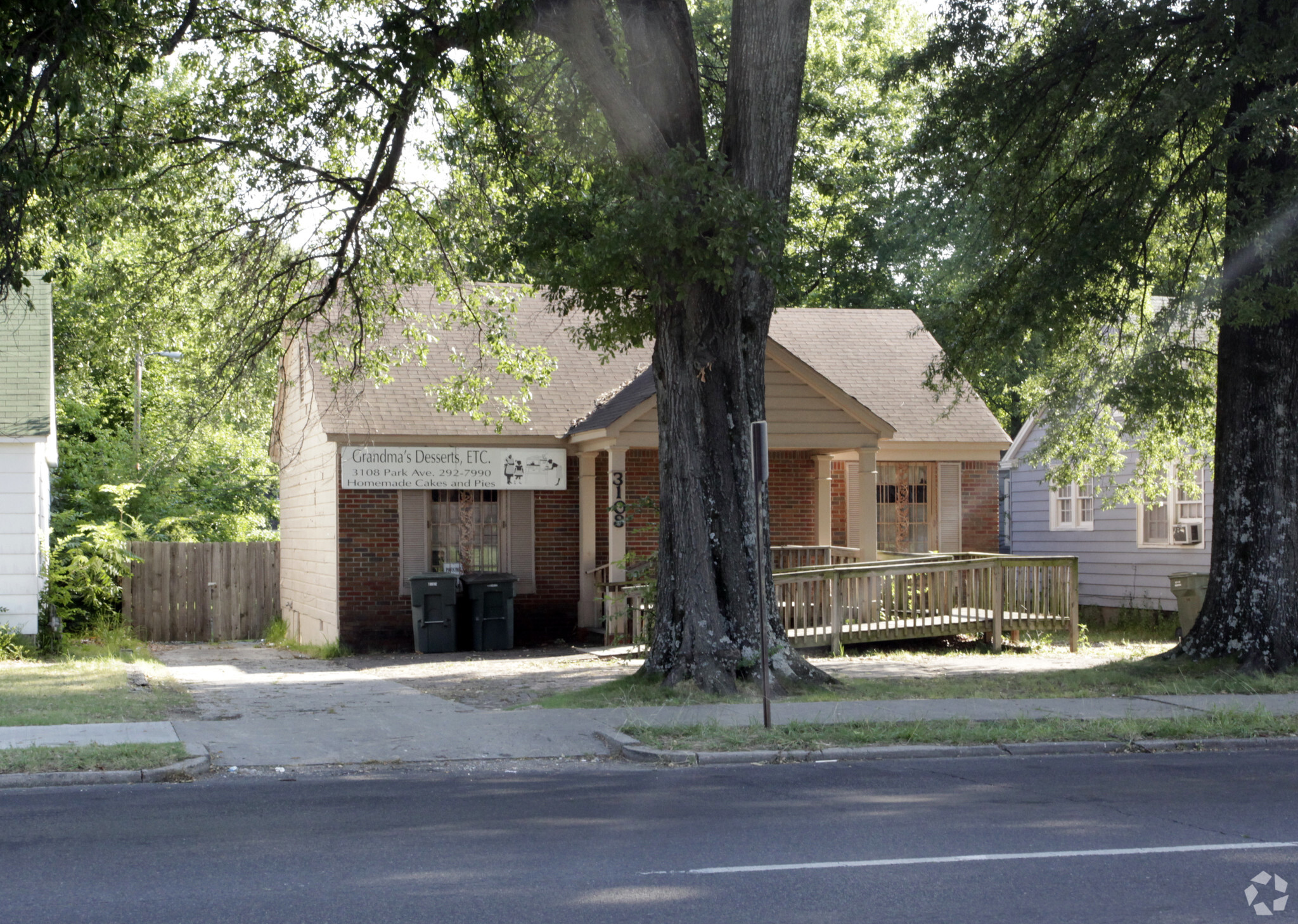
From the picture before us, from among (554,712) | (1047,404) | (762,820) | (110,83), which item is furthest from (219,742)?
(1047,404)

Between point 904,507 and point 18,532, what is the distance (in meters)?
15.1

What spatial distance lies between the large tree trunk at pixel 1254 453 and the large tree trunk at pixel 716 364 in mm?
5056

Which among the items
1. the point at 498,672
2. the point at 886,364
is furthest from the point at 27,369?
the point at 886,364

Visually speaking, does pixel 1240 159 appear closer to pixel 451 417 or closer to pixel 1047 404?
pixel 1047 404

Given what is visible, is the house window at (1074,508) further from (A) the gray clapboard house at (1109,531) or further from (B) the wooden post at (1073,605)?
(B) the wooden post at (1073,605)

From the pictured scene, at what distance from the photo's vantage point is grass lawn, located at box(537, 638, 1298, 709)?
42.0ft

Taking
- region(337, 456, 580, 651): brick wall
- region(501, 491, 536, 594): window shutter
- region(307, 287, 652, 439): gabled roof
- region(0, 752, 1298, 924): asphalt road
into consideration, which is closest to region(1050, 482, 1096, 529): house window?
region(307, 287, 652, 439): gabled roof

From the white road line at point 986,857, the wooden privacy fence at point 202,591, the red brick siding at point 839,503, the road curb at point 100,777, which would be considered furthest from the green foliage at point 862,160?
the white road line at point 986,857

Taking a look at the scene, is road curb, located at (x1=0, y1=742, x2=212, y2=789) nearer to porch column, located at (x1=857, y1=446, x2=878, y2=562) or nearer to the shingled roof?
the shingled roof

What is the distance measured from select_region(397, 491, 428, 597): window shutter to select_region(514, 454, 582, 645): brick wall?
1.73 m

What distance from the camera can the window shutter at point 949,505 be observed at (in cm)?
2459

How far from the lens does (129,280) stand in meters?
16.3

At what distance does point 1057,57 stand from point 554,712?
32.5 ft

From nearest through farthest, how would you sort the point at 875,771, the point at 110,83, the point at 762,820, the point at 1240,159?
the point at 762,820 → the point at 875,771 → the point at 110,83 → the point at 1240,159
